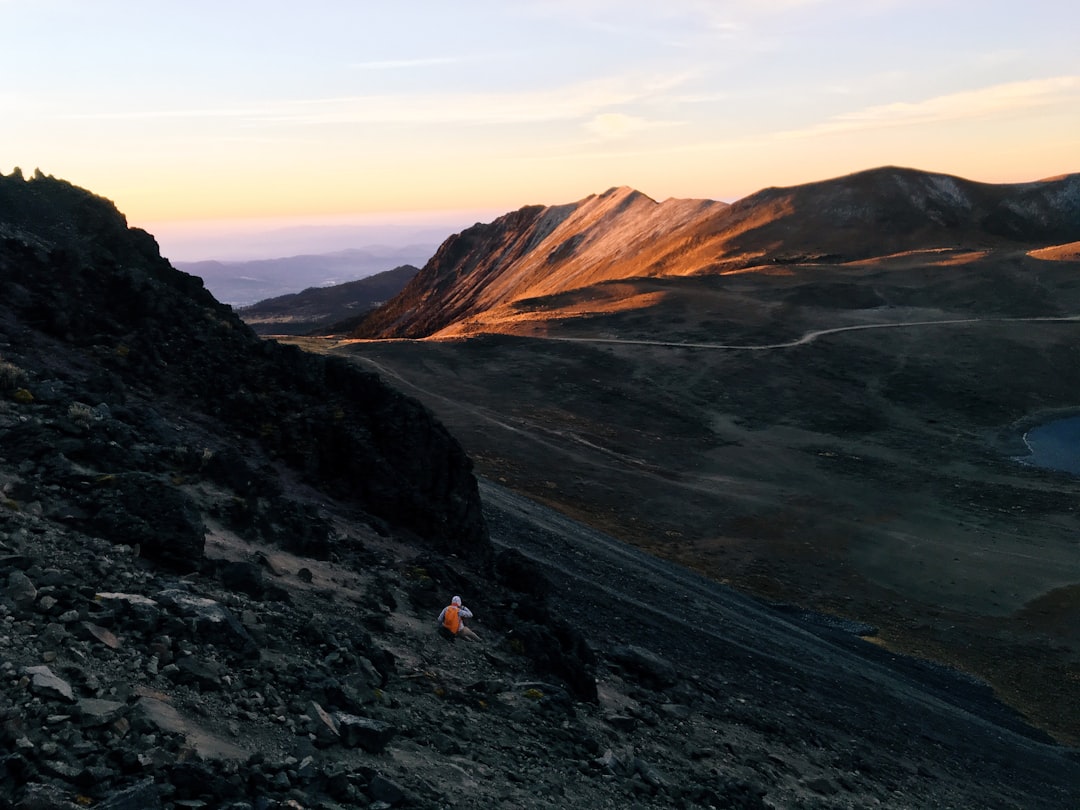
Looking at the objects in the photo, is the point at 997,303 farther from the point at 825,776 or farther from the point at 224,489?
the point at 224,489

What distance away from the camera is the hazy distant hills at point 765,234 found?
362 ft

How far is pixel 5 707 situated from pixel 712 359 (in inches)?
2425

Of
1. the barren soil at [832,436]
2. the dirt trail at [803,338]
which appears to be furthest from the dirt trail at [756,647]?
the dirt trail at [803,338]

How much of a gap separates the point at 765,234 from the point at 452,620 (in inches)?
4294

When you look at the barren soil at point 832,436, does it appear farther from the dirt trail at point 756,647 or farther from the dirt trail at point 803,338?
the dirt trail at point 756,647

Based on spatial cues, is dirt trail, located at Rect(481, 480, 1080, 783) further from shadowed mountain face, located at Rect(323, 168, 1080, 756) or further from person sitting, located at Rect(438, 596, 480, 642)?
person sitting, located at Rect(438, 596, 480, 642)

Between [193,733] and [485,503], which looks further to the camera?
[485,503]

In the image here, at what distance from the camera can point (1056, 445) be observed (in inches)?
2080

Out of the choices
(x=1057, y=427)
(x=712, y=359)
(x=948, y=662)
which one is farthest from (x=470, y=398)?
(x=1057, y=427)

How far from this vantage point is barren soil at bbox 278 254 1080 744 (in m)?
32.6

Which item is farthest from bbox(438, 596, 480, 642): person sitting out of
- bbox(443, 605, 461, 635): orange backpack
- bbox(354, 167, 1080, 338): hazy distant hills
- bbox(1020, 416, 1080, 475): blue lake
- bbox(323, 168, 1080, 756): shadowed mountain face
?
bbox(354, 167, 1080, 338): hazy distant hills

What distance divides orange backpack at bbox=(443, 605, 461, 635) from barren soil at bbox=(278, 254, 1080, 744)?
67.2 ft

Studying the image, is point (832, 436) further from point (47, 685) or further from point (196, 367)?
point (47, 685)

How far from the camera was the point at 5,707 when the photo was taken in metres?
6.93
